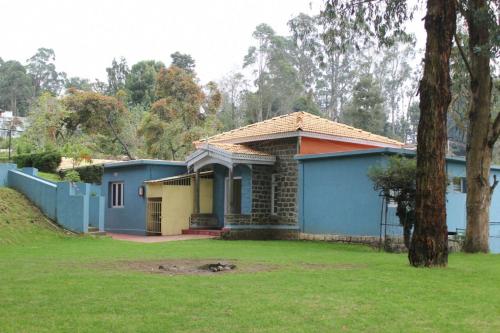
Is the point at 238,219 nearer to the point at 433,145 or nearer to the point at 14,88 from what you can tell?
the point at 433,145

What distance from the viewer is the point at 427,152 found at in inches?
472

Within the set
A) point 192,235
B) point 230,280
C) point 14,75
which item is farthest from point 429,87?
point 14,75

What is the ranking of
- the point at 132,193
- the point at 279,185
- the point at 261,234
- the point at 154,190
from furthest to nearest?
1. the point at 132,193
2. the point at 154,190
3. the point at 279,185
4. the point at 261,234

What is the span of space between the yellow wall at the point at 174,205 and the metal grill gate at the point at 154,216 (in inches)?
11.5

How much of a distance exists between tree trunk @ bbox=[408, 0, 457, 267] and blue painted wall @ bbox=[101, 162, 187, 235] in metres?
14.7

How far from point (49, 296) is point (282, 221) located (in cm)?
1487

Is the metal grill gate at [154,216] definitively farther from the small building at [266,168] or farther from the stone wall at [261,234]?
the stone wall at [261,234]

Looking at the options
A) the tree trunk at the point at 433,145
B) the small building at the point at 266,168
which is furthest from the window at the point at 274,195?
the tree trunk at the point at 433,145

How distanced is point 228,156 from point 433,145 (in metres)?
10.7

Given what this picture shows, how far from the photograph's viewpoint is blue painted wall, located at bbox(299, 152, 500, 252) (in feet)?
→ 61.7

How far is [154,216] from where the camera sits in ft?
80.0

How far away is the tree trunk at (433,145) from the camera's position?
11773 mm

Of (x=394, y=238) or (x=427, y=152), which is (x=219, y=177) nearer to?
(x=394, y=238)

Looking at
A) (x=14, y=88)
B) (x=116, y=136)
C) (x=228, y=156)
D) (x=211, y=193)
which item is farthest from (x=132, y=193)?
(x=14, y=88)
